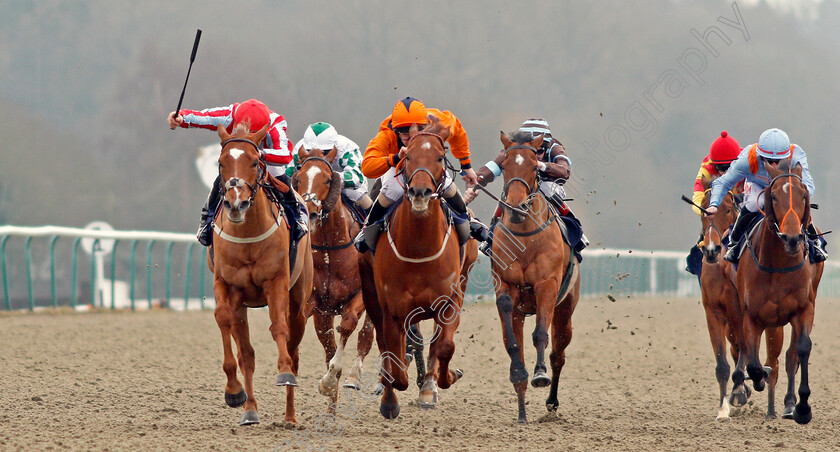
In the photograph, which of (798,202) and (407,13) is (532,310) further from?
(407,13)

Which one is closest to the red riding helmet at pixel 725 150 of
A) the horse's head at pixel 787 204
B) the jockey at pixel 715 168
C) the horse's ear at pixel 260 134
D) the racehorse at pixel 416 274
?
the jockey at pixel 715 168

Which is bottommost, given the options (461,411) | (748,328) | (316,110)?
(461,411)

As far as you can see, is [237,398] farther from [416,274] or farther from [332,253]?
[332,253]

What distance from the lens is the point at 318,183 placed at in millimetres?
8438

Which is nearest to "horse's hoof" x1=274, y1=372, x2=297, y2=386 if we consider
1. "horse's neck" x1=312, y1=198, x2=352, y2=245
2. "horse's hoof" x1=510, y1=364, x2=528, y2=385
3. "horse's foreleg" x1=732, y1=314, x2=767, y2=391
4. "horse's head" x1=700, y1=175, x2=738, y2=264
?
"horse's hoof" x1=510, y1=364, x2=528, y2=385

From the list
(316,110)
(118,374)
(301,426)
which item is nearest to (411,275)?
(301,426)

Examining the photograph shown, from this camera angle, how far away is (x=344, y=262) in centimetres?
858

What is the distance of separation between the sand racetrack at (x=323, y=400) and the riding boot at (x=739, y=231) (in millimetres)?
1251

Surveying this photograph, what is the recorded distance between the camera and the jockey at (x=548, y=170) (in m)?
8.09

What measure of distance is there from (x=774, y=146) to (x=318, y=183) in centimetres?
342

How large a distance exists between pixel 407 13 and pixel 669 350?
704 inches

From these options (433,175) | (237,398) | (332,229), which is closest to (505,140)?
(332,229)

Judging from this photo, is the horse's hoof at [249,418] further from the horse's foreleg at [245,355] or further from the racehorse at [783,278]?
the racehorse at [783,278]

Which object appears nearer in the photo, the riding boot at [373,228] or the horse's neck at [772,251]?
the riding boot at [373,228]
